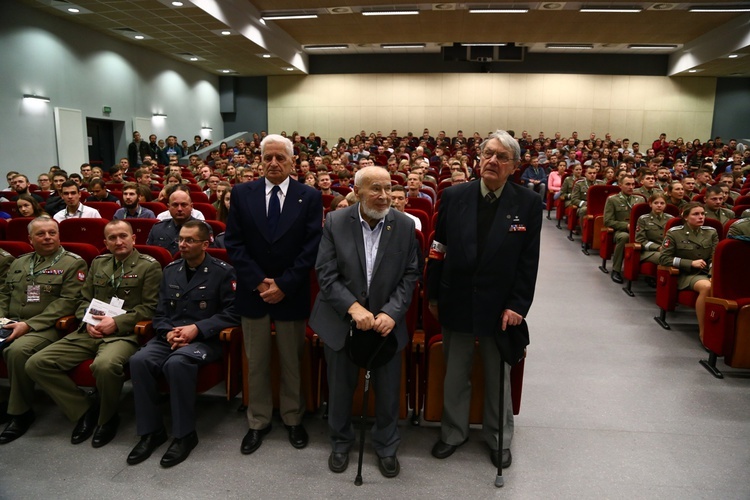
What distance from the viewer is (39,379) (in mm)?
2465

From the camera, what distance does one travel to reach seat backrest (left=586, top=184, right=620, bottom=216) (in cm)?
615

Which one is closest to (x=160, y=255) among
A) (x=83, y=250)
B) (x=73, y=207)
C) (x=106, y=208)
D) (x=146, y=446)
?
(x=83, y=250)

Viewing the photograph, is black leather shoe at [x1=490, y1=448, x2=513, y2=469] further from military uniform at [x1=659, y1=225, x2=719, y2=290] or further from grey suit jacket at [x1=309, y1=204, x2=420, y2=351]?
military uniform at [x1=659, y1=225, x2=719, y2=290]

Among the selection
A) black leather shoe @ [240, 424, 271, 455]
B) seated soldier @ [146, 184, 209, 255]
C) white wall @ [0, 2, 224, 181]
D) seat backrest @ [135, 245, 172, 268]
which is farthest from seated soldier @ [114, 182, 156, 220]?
white wall @ [0, 2, 224, 181]

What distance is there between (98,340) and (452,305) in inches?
71.8

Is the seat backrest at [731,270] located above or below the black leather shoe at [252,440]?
above

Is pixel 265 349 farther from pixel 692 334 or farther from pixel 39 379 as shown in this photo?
pixel 692 334

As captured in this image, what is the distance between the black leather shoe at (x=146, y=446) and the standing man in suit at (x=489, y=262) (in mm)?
1421

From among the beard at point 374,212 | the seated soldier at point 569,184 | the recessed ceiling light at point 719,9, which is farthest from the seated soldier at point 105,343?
the recessed ceiling light at point 719,9

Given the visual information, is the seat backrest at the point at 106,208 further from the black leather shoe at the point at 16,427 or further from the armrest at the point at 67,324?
the black leather shoe at the point at 16,427

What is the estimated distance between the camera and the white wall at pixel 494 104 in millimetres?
16688

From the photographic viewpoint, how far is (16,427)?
2500 millimetres

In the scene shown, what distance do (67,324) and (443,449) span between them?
2.02m

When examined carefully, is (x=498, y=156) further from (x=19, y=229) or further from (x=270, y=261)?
(x=19, y=229)
